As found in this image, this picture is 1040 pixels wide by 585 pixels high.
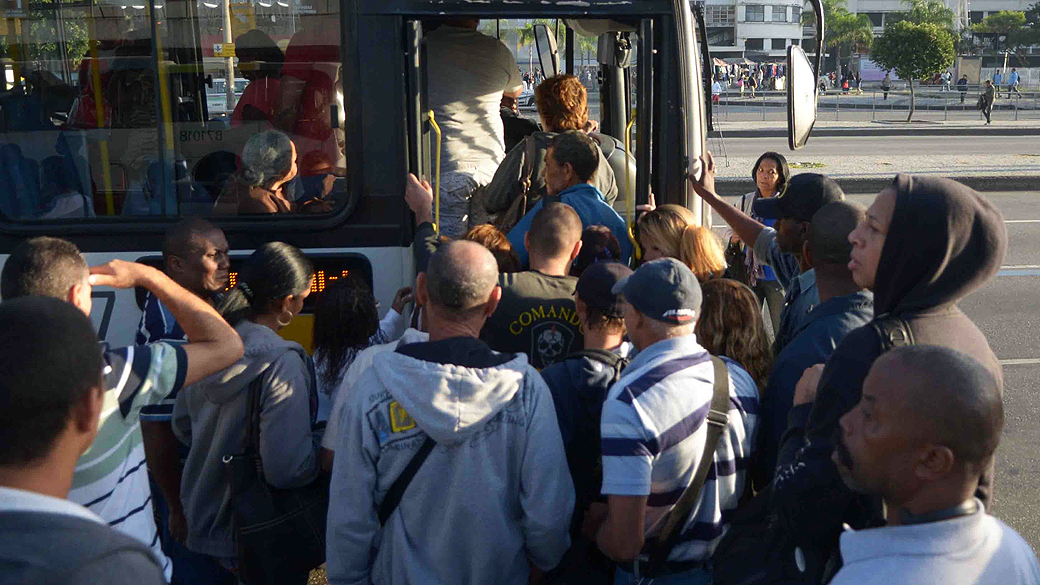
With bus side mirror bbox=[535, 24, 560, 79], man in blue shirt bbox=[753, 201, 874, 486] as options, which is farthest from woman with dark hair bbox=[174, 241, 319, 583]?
bus side mirror bbox=[535, 24, 560, 79]

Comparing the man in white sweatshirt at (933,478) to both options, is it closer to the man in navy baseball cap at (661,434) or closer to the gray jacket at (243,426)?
the man in navy baseball cap at (661,434)

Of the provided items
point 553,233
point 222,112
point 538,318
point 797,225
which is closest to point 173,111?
point 222,112

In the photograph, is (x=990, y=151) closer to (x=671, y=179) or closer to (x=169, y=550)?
(x=671, y=179)

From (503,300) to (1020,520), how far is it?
10.5 ft

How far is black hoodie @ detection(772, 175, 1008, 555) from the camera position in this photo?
2209 mm

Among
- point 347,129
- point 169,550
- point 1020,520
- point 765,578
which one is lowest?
point 1020,520

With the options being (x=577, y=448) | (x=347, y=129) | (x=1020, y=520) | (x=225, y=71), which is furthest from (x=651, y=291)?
(x=1020, y=520)

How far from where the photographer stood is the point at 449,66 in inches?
190

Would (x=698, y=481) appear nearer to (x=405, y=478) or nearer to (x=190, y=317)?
(x=405, y=478)

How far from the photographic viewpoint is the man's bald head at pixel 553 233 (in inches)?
144

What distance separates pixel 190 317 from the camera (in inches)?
102

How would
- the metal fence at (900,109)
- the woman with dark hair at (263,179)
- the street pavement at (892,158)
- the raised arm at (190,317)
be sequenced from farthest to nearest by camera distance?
1. the metal fence at (900,109)
2. the street pavement at (892,158)
3. the woman with dark hair at (263,179)
4. the raised arm at (190,317)

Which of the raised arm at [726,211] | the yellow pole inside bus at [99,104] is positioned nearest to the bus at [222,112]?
the yellow pole inside bus at [99,104]

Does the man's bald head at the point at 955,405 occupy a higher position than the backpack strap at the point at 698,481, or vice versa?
the man's bald head at the point at 955,405
